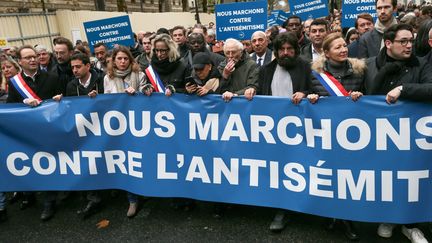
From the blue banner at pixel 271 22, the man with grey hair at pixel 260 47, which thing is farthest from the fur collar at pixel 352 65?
the blue banner at pixel 271 22

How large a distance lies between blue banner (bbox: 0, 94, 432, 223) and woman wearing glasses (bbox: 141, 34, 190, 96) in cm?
31

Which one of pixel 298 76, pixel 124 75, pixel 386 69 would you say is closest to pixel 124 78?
pixel 124 75

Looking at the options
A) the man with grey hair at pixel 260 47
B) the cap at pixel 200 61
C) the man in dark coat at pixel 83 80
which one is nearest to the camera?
the cap at pixel 200 61

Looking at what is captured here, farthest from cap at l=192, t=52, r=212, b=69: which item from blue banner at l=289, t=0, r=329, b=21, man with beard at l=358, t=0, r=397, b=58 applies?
blue banner at l=289, t=0, r=329, b=21

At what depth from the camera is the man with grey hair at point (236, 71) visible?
4.04 m

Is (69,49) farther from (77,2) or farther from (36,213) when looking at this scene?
(77,2)

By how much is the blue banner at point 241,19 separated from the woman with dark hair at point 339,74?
2701 millimetres

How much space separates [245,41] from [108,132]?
136 inches

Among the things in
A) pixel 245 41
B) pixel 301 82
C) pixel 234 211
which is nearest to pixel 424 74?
pixel 301 82

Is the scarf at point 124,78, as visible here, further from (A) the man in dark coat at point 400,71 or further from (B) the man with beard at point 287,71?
(A) the man in dark coat at point 400,71

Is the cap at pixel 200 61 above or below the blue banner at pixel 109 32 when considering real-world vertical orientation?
below

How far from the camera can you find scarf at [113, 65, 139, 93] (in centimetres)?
423

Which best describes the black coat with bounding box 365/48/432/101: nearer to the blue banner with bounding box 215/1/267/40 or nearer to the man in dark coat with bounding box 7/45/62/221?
the blue banner with bounding box 215/1/267/40

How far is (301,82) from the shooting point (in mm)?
3664
